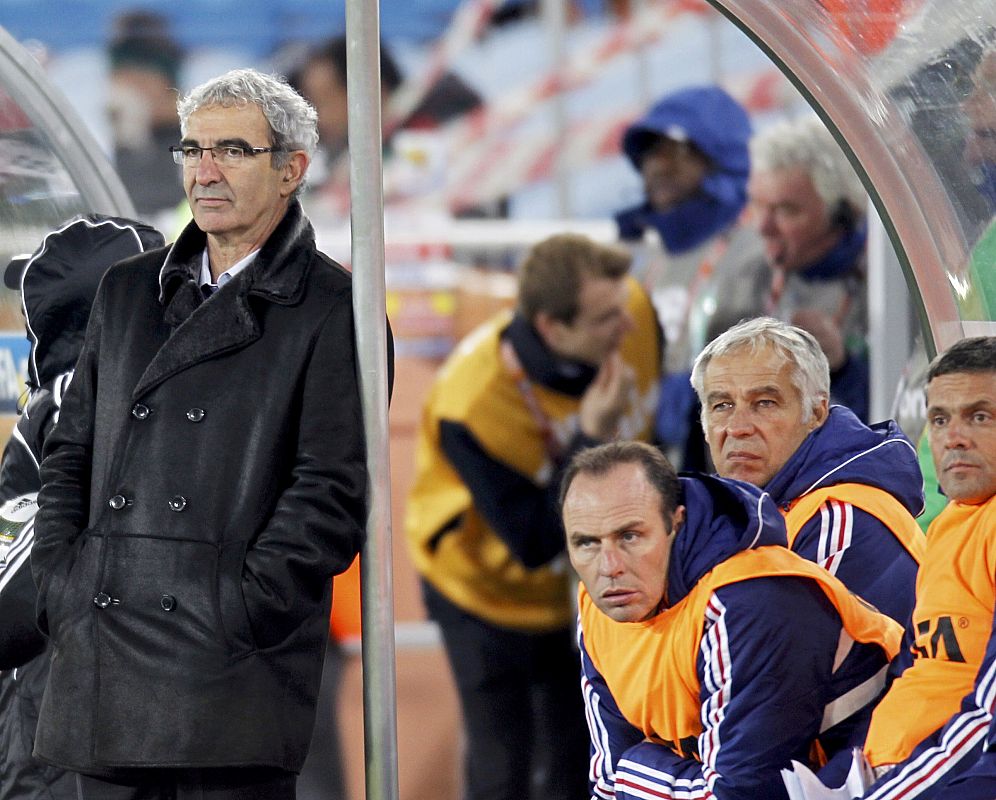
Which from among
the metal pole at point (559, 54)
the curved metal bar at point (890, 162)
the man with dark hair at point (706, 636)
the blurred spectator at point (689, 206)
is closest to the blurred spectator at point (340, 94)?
the metal pole at point (559, 54)

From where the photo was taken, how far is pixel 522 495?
14.1ft

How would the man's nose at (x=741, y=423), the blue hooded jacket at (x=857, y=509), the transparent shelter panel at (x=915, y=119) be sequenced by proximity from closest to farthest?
1. the blue hooded jacket at (x=857, y=509)
2. the man's nose at (x=741, y=423)
3. the transparent shelter panel at (x=915, y=119)

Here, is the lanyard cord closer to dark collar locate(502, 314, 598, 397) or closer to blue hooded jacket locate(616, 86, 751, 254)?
dark collar locate(502, 314, 598, 397)

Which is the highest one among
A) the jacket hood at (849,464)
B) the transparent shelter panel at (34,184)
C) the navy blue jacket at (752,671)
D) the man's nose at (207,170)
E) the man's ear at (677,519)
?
the transparent shelter panel at (34,184)

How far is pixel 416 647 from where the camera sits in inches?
255

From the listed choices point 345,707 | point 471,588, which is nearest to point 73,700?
point 471,588

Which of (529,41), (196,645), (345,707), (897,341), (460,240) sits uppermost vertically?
(529,41)

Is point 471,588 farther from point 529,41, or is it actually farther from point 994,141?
point 529,41

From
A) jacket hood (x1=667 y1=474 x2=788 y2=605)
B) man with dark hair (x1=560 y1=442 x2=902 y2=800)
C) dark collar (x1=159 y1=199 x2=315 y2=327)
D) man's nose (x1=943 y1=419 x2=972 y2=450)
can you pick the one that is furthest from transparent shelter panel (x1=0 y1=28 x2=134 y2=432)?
man's nose (x1=943 y1=419 x2=972 y2=450)

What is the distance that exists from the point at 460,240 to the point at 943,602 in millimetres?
4682

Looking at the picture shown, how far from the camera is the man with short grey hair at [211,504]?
2480 mm

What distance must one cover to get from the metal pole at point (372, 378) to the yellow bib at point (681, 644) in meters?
0.36

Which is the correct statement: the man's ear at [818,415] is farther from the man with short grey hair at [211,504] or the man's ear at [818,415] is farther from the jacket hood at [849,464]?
the man with short grey hair at [211,504]

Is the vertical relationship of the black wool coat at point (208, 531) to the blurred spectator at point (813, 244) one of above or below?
below
